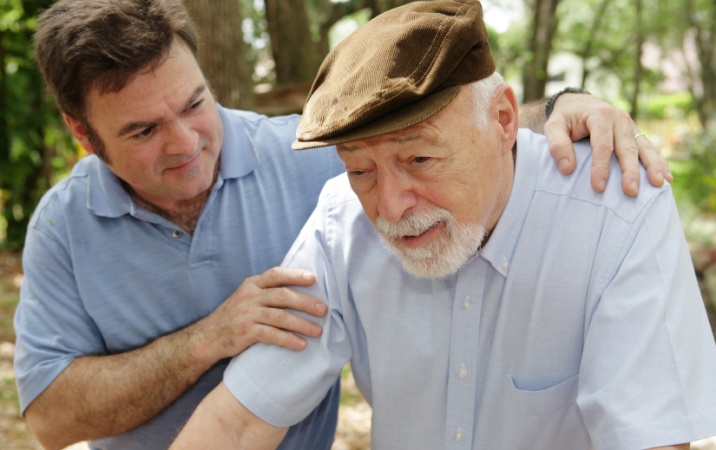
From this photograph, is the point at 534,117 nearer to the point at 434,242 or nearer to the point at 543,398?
the point at 434,242

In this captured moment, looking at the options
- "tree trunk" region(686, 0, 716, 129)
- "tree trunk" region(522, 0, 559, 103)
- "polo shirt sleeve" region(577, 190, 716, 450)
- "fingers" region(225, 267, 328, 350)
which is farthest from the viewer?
"tree trunk" region(686, 0, 716, 129)

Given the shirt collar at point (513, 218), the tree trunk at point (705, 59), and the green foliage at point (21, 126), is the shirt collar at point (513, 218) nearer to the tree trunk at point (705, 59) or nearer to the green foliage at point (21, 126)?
the green foliage at point (21, 126)

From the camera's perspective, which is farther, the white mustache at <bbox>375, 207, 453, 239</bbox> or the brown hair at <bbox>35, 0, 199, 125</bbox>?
the brown hair at <bbox>35, 0, 199, 125</bbox>

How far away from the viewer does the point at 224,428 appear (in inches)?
77.9

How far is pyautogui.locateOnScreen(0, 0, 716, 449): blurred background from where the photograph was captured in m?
4.25

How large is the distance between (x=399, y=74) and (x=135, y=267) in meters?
1.21

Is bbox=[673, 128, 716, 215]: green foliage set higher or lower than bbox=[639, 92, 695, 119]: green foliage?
higher

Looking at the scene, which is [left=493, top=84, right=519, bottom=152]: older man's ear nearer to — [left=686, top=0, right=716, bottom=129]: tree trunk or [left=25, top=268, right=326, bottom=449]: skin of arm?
[left=25, top=268, right=326, bottom=449]: skin of arm

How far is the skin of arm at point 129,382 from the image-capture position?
2.24 metres

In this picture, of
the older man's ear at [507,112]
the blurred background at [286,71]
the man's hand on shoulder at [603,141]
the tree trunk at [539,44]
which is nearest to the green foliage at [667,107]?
the blurred background at [286,71]

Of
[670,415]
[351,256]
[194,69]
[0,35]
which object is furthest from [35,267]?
[0,35]

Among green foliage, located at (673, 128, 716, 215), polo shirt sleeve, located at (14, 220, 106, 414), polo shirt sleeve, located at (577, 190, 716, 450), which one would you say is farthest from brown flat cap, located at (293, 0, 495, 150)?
green foliage, located at (673, 128, 716, 215)

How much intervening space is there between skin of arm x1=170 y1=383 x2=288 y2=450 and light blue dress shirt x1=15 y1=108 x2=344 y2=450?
439 mm

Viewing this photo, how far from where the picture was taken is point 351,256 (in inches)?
82.5
